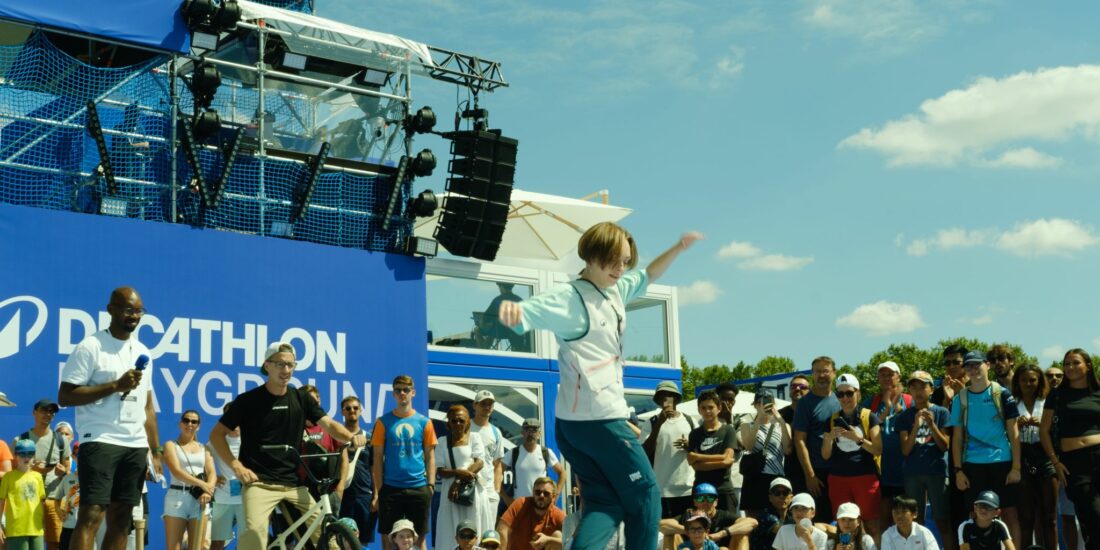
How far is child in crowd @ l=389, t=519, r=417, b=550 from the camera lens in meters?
10.2

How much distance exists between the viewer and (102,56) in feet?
48.0

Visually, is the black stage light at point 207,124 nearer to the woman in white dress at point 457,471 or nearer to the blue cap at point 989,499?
the woman in white dress at point 457,471

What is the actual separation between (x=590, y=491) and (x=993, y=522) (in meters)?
5.66

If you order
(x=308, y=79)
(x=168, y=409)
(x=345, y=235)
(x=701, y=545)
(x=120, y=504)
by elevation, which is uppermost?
(x=308, y=79)

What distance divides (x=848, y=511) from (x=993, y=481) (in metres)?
1.24

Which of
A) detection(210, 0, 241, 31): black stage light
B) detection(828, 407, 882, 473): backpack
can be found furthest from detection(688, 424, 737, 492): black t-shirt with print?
detection(210, 0, 241, 31): black stage light

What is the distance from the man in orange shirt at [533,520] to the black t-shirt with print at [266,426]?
13.7 ft

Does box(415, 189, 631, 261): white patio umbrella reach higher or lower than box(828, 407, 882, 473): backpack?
higher

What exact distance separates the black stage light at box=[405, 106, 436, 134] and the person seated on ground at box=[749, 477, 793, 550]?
7.59m

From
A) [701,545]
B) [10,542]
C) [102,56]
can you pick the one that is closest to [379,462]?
[701,545]

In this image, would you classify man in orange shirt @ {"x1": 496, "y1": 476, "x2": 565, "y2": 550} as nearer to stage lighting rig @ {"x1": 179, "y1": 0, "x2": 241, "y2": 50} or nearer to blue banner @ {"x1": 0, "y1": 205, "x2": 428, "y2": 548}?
blue banner @ {"x1": 0, "y1": 205, "x2": 428, "y2": 548}

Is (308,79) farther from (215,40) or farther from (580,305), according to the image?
(580,305)

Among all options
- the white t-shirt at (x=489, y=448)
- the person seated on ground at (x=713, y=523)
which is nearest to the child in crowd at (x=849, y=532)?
the person seated on ground at (x=713, y=523)

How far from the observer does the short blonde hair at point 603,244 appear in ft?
17.6
